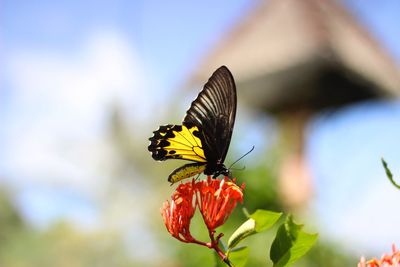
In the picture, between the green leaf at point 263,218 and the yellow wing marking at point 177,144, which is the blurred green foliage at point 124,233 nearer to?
the yellow wing marking at point 177,144

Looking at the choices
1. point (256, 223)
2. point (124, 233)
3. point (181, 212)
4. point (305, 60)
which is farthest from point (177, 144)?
point (124, 233)

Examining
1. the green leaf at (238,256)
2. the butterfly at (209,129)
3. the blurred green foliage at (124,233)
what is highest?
the blurred green foliage at (124,233)

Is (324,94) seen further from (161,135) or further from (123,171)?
(123,171)

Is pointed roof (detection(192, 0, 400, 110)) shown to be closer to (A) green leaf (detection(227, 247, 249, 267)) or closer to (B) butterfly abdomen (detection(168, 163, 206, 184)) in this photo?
(B) butterfly abdomen (detection(168, 163, 206, 184))

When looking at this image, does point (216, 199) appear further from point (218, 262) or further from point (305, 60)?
point (305, 60)

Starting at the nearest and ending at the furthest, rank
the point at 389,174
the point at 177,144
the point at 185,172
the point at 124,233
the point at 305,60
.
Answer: the point at 389,174 < the point at 185,172 < the point at 177,144 < the point at 305,60 < the point at 124,233

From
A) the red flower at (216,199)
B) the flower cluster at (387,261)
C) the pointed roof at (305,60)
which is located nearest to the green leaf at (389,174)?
the flower cluster at (387,261)

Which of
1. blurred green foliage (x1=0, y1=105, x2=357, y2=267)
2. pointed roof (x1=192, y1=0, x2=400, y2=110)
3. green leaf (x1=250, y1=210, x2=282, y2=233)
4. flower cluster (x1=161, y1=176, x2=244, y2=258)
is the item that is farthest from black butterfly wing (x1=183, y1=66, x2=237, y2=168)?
pointed roof (x1=192, y1=0, x2=400, y2=110)

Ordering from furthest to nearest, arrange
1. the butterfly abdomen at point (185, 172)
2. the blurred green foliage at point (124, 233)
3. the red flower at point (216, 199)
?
the blurred green foliage at point (124, 233)
the butterfly abdomen at point (185, 172)
the red flower at point (216, 199)

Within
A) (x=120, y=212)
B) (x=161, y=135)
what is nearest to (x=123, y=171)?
(x=120, y=212)
